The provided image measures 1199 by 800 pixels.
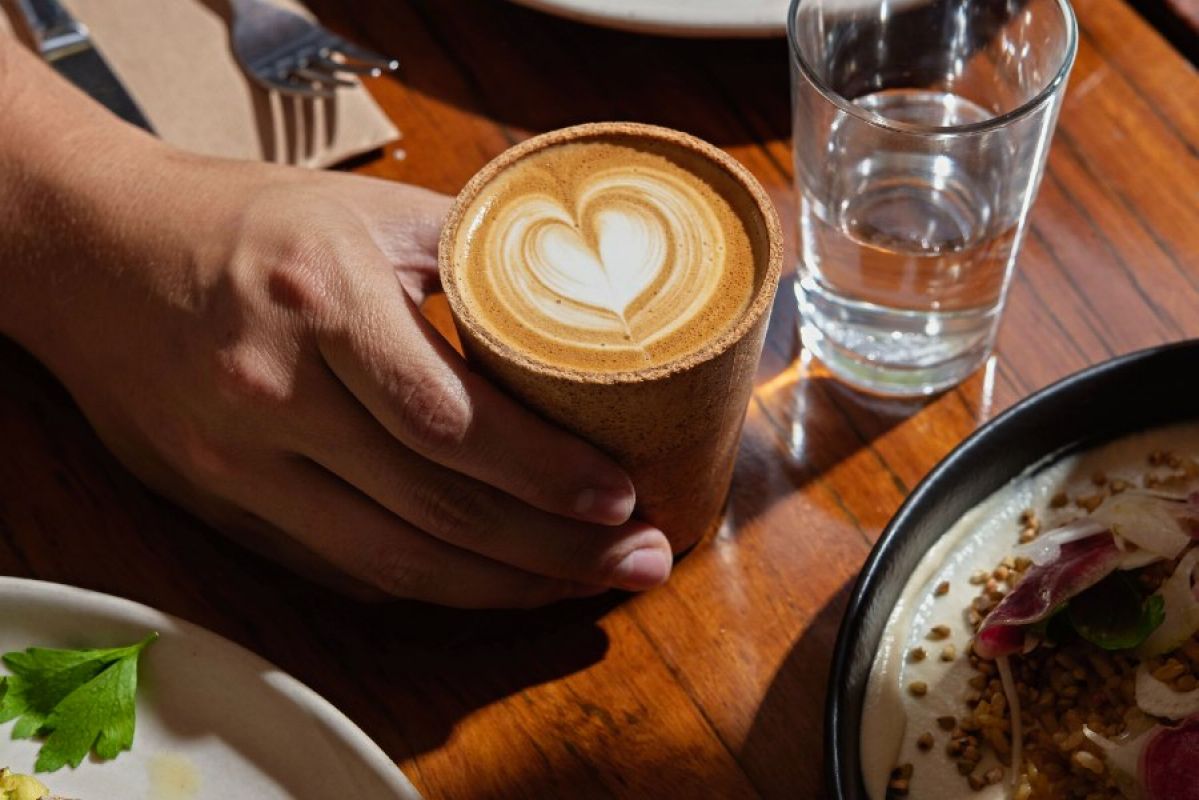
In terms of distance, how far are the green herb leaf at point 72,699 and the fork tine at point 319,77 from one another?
438mm

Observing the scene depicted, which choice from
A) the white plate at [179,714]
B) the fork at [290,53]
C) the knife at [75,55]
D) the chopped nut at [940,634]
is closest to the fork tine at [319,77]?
the fork at [290,53]

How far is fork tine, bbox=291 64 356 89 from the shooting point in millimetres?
965

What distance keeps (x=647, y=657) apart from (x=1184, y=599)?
0.92 feet

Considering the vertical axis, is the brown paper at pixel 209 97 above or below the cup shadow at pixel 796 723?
above

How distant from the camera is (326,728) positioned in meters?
0.66

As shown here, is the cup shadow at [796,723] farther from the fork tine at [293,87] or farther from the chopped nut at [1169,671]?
the fork tine at [293,87]

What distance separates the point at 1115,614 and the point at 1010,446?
0.11m

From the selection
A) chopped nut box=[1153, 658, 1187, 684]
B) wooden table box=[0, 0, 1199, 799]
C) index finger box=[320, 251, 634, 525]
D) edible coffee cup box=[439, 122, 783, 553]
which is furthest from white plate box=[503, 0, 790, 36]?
chopped nut box=[1153, 658, 1187, 684]

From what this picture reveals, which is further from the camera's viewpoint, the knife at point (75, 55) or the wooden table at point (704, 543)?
the knife at point (75, 55)

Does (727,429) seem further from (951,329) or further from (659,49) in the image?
(659,49)

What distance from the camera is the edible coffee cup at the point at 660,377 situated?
0.63 metres

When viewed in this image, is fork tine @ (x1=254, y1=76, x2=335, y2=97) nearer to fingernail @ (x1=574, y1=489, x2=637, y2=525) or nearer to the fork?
the fork

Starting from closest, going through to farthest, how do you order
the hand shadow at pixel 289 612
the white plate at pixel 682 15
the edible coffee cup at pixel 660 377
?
the edible coffee cup at pixel 660 377 → the hand shadow at pixel 289 612 → the white plate at pixel 682 15

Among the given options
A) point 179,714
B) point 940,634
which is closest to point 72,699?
point 179,714
